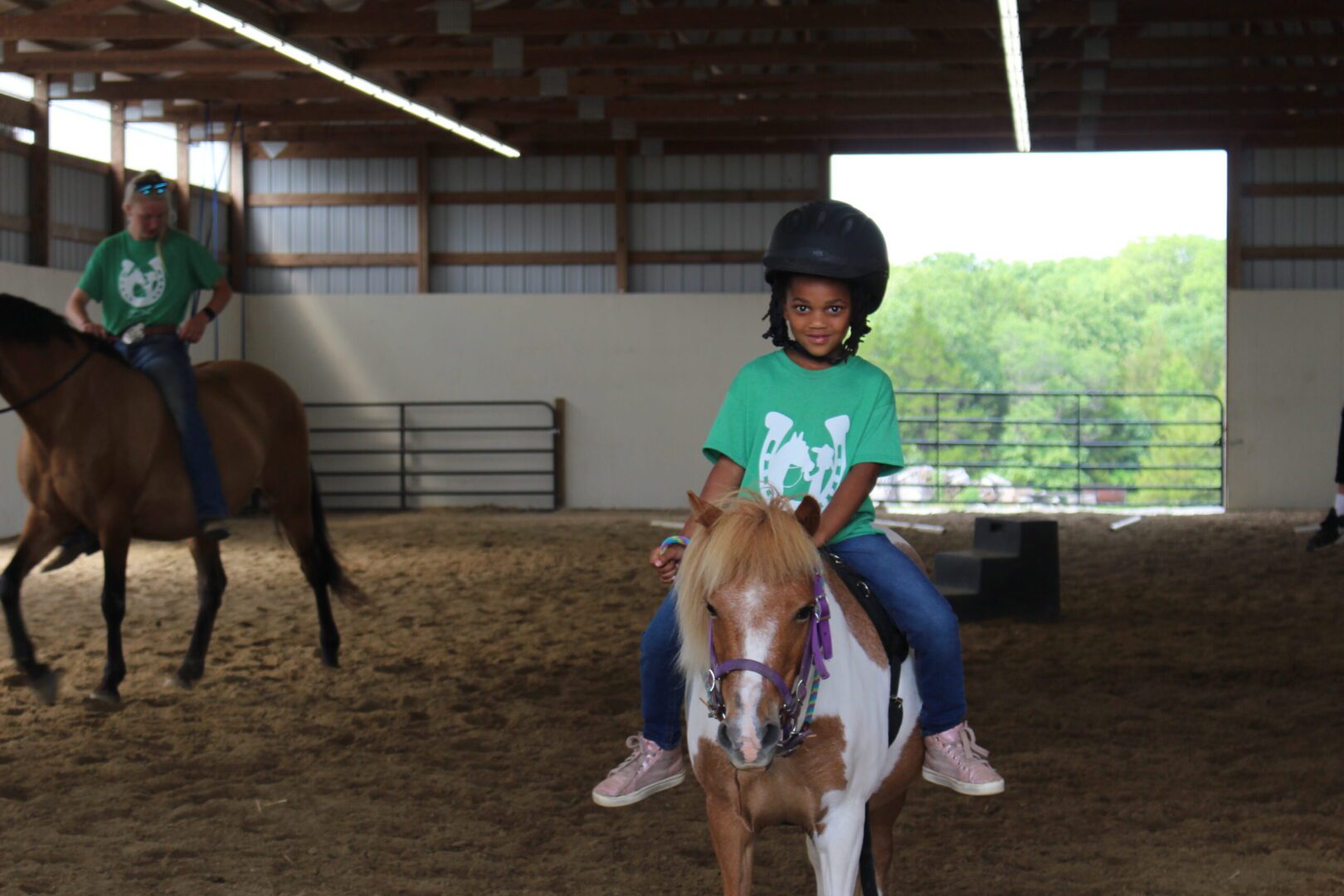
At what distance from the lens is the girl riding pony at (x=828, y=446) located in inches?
99.2

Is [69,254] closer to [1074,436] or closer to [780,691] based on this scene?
[780,691]

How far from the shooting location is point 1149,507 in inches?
617

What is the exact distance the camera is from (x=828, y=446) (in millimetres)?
2539

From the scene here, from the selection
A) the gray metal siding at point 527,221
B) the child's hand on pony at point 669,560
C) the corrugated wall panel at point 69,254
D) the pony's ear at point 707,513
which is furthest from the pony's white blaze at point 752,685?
the gray metal siding at point 527,221

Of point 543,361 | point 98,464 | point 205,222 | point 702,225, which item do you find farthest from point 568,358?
point 98,464

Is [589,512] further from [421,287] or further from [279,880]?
[279,880]

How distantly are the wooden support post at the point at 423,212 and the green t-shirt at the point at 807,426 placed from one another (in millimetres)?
13574

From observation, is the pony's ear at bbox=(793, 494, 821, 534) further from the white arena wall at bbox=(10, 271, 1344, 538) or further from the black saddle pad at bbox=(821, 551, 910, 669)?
the white arena wall at bbox=(10, 271, 1344, 538)

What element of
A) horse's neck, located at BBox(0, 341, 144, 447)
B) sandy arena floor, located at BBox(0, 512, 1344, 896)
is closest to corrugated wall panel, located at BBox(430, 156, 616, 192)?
sandy arena floor, located at BBox(0, 512, 1344, 896)

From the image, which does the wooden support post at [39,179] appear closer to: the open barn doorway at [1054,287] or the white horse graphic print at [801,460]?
the white horse graphic print at [801,460]

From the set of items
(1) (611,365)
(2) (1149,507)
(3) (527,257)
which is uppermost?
(3) (527,257)

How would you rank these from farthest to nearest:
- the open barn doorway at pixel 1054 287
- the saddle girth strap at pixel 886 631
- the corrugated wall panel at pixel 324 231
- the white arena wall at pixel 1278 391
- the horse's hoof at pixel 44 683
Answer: the open barn doorway at pixel 1054 287, the corrugated wall panel at pixel 324 231, the white arena wall at pixel 1278 391, the horse's hoof at pixel 44 683, the saddle girth strap at pixel 886 631

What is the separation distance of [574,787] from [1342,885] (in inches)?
85.2

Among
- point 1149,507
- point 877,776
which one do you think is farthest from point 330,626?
point 1149,507
